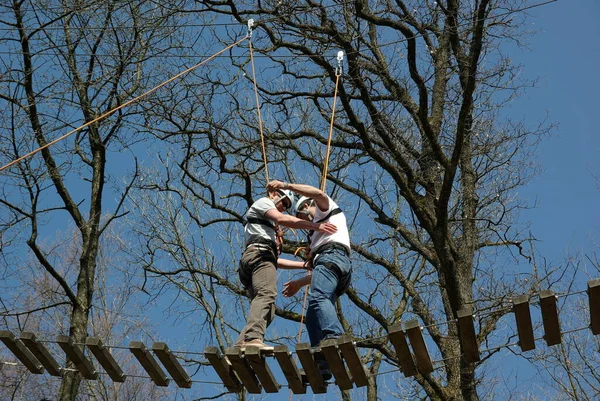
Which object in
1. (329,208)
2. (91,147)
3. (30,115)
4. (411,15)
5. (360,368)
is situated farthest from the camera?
(91,147)

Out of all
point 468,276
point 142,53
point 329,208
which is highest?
point 142,53

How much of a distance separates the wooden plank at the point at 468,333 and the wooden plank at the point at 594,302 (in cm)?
80

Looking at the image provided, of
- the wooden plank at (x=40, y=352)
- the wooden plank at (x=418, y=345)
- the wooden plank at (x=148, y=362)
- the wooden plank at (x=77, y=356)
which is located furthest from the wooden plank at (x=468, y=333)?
the wooden plank at (x=40, y=352)

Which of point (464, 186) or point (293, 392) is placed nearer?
point (293, 392)

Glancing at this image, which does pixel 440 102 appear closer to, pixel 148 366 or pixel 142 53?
pixel 142 53

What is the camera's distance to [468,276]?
1199 centimetres

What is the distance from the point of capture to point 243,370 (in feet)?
24.8

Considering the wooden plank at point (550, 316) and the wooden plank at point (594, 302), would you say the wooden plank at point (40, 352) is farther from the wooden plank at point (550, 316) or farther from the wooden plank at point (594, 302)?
the wooden plank at point (594, 302)

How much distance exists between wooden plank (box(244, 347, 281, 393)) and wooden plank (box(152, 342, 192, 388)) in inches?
24.5

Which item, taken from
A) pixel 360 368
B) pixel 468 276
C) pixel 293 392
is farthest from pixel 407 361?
pixel 468 276

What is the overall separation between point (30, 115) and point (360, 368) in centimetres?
673

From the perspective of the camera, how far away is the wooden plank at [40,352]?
7969 mm

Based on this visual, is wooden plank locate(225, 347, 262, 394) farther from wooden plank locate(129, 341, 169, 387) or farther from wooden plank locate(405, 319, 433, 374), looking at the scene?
wooden plank locate(405, 319, 433, 374)

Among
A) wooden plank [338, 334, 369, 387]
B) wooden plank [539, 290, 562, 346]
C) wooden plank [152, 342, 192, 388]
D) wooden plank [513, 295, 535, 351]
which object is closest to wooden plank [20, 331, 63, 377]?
wooden plank [152, 342, 192, 388]
